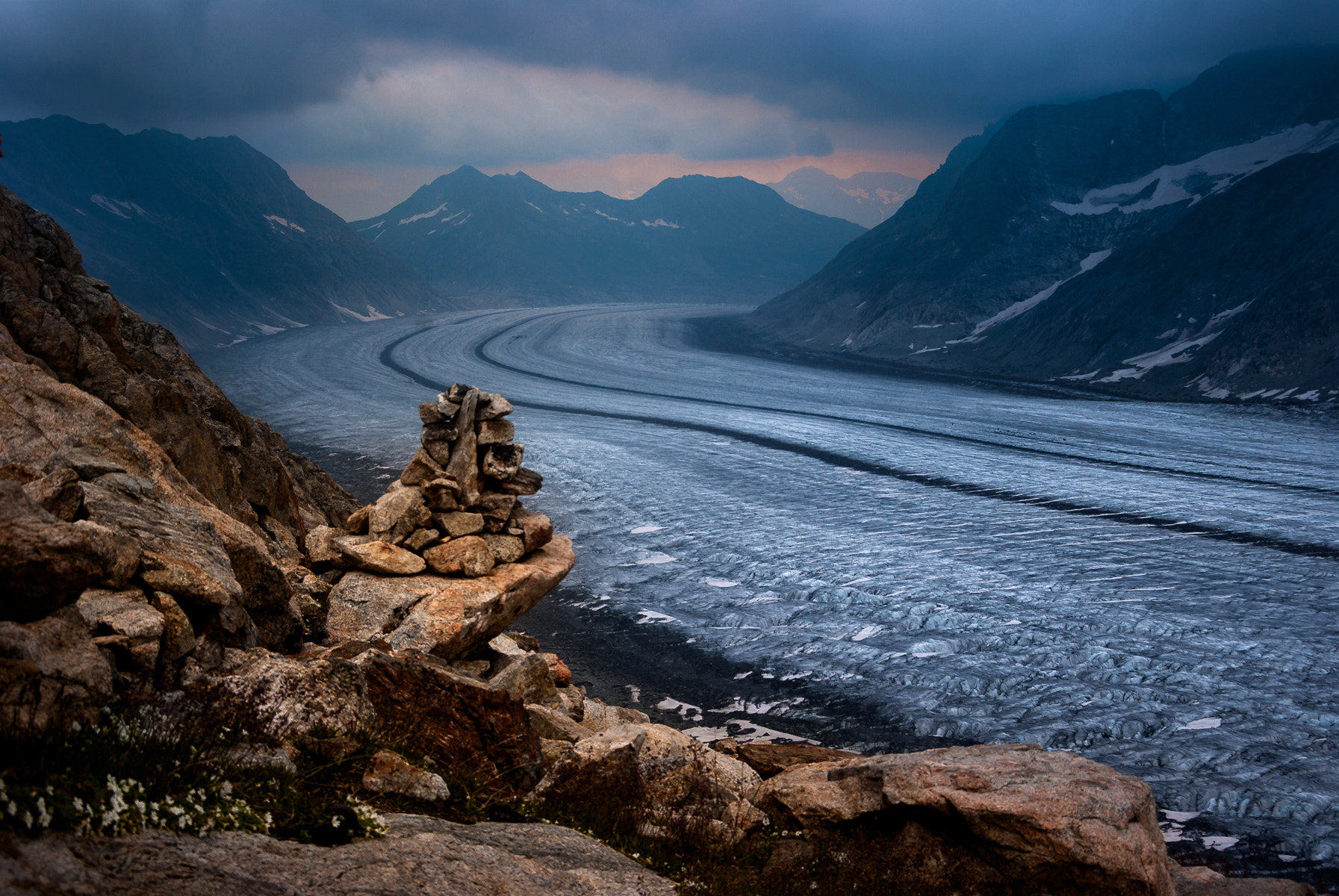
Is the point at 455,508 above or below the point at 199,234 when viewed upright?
below


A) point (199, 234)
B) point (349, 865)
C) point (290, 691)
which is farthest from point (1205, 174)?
point (199, 234)

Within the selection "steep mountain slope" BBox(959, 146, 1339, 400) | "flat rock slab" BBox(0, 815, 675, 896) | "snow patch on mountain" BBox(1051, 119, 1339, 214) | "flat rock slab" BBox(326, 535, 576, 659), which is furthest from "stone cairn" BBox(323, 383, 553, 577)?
"snow patch on mountain" BBox(1051, 119, 1339, 214)

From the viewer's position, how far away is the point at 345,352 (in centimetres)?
6038

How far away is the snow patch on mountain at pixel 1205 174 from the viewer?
61719mm

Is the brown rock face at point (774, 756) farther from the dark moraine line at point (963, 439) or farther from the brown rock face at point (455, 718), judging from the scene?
the dark moraine line at point (963, 439)

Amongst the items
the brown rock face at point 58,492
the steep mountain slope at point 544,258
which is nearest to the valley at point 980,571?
the brown rock face at point 58,492

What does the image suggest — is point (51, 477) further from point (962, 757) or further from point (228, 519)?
point (962, 757)

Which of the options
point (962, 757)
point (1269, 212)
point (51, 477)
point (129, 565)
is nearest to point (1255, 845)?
point (962, 757)

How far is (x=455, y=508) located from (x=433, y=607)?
1.89m

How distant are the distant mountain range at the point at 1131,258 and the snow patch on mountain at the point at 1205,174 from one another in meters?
0.17

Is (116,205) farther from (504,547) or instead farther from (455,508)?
(504,547)

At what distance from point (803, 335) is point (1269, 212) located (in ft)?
118

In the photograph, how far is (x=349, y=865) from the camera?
4059 millimetres

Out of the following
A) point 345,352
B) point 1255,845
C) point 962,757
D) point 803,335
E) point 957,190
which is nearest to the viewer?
point 962,757
